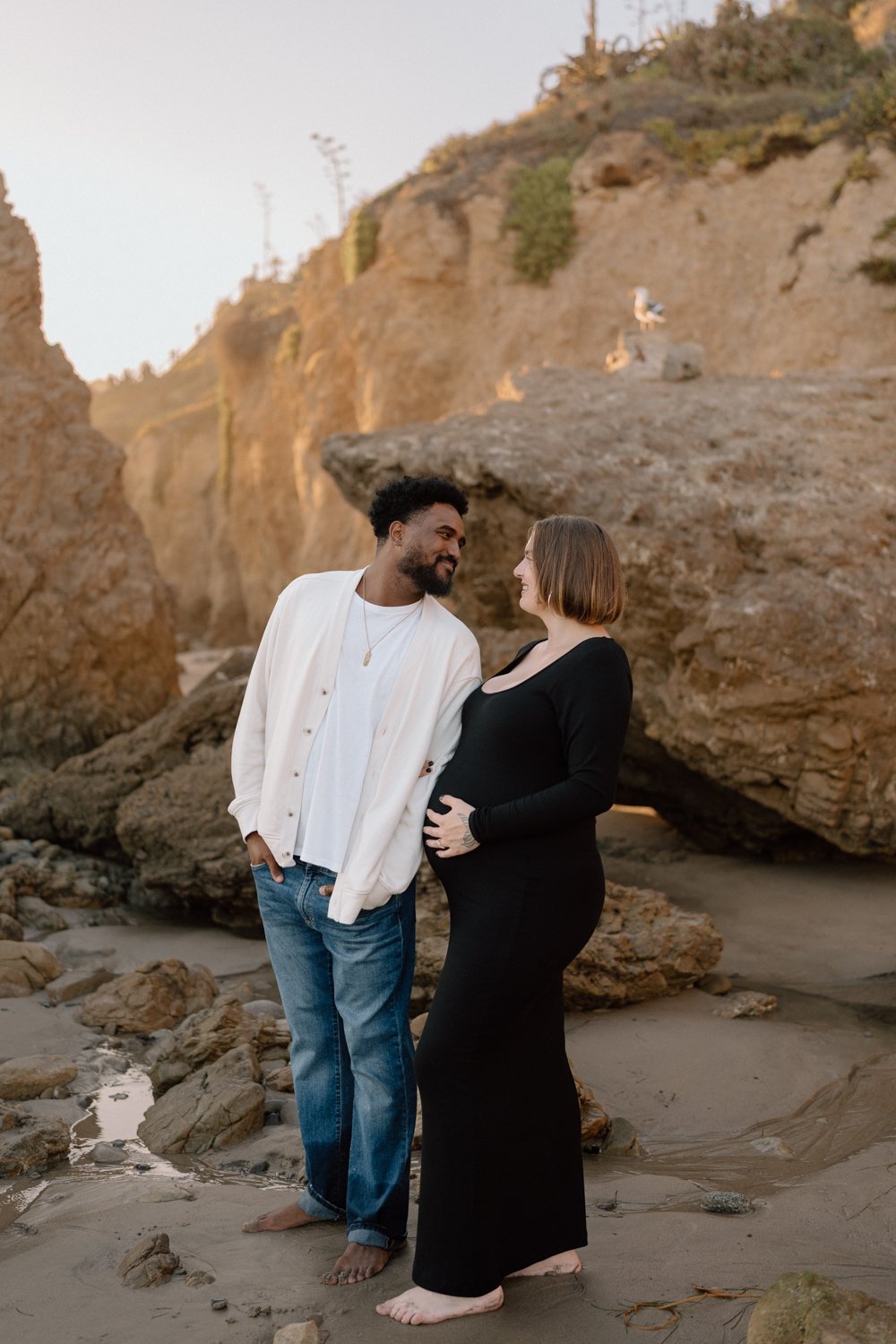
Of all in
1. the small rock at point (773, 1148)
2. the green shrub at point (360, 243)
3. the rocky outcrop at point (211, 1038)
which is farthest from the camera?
the green shrub at point (360, 243)

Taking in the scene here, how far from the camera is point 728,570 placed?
6.17 m

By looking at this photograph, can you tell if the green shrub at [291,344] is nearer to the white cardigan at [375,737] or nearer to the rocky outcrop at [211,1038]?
the rocky outcrop at [211,1038]

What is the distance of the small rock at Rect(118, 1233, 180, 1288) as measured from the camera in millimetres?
2822

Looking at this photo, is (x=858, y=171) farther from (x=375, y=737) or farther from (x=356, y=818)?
(x=356, y=818)

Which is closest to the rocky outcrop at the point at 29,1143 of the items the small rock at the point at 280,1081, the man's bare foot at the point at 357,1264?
the small rock at the point at 280,1081

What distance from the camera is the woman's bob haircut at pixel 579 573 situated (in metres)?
2.81

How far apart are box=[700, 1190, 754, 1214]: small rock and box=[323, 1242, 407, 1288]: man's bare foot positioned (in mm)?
918

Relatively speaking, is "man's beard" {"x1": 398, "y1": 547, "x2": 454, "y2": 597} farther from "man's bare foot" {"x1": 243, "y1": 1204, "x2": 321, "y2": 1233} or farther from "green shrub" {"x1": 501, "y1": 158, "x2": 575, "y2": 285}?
"green shrub" {"x1": 501, "y1": 158, "x2": 575, "y2": 285}

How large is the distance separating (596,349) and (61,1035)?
1422cm

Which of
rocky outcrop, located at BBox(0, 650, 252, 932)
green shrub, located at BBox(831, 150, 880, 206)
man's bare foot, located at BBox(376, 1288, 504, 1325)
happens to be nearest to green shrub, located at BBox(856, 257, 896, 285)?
green shrub, located at BBox(831, 150, 880, 206)

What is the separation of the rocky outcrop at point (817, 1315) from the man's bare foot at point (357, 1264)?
970 mm

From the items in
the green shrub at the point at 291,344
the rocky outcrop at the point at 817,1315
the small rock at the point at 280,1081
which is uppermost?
the green shrub at the point at 291,344

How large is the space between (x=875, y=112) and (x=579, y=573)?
1590 cm

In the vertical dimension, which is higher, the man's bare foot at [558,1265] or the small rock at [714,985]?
the man's bare foot at [558,1265]
